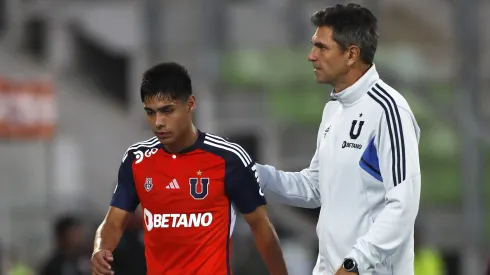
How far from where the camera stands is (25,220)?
19.0 m

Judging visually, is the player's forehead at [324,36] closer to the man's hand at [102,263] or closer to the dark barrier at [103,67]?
the man's hand at [102,263]

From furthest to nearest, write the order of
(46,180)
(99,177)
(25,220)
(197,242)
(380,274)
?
(99,177)
(46,180)
(25,220)
(197,242)
(380,274)

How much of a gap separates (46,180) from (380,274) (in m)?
14.4

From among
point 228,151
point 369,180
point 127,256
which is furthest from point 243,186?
point 127,256

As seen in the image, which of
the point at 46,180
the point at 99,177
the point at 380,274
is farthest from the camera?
the point at 99,177

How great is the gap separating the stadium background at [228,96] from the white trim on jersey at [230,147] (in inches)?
247

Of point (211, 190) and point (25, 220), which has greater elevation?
point (211, 190)

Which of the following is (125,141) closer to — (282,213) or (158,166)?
(282,213)

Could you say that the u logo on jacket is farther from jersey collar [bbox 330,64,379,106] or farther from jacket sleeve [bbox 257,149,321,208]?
jacket sleeve [bbox 257,149,321,208]

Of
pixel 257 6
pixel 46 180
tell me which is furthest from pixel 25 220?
pixel 257 6

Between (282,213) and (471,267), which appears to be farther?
(282,213)

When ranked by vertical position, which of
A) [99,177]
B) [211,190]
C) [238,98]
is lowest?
[99,177]

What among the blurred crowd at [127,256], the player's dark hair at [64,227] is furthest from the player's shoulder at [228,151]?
the player's dark hair at [64,227]

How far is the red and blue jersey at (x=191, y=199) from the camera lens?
6664 millimetres
